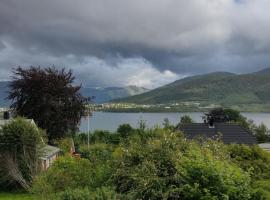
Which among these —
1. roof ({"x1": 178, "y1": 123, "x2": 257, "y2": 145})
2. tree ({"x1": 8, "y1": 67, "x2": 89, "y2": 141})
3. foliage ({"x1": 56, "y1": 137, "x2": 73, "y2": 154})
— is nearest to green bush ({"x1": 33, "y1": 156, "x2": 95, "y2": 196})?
foliage ({"x1": 56, "y1": 137, "x2": 73, "y2": 154})

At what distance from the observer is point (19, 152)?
31719 millimetres

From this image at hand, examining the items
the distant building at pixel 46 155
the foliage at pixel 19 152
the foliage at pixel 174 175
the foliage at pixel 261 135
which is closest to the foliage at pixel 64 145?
the distant building at pixel 46 155

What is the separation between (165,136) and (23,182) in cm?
1654

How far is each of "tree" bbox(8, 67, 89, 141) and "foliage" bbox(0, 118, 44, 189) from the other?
444 inches

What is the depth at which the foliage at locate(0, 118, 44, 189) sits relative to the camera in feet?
100

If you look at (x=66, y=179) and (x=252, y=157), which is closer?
(x=66, y=179)

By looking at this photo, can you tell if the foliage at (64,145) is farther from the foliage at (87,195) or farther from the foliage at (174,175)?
the foliage at (87,195)

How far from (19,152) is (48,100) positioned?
12.4 meters

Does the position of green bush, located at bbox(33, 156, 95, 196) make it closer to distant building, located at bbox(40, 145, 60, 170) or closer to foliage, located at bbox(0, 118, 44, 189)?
foliage, located at bbox(0, 118, 44, 189)

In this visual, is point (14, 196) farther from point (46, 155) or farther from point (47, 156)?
point (47, 156)

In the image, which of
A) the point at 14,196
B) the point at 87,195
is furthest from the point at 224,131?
the point at 87,195

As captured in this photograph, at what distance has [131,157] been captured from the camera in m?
16.7

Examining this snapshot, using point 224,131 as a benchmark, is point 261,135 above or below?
below

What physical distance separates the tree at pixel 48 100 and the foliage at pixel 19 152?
444 inches
